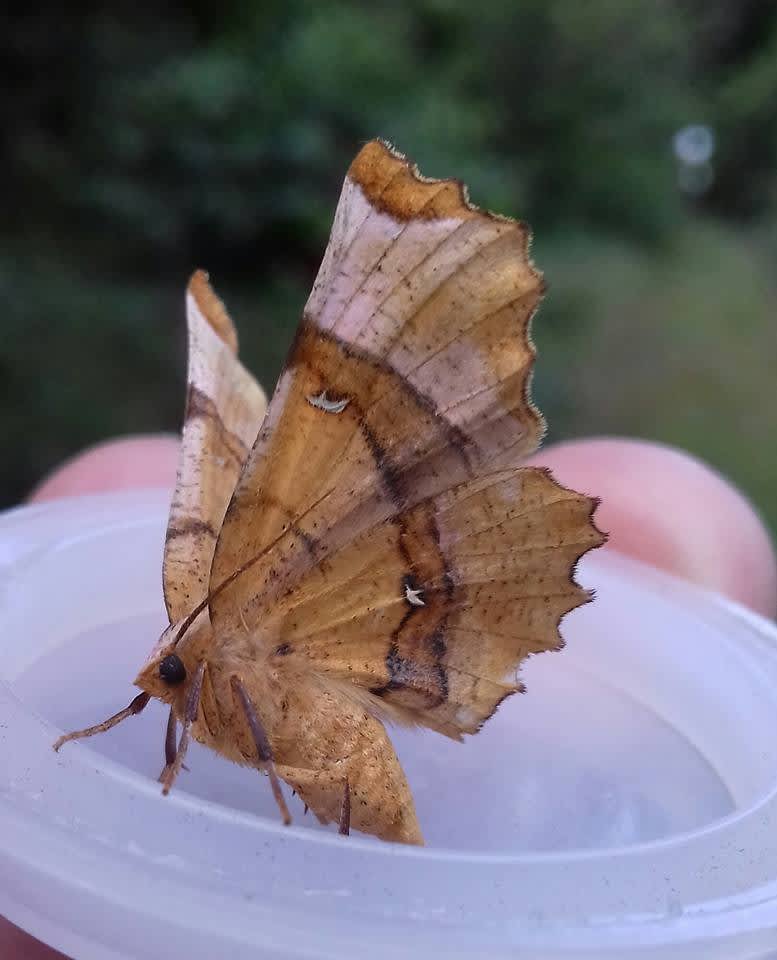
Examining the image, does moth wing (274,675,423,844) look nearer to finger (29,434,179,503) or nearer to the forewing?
the forewing

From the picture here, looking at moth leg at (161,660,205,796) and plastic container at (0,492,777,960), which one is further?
moth leg at (161,660,205,796)

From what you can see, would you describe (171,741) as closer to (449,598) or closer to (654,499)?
(449,598)

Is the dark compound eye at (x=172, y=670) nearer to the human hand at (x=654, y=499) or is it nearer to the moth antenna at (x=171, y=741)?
the moth antenna at (x=171, y=741)

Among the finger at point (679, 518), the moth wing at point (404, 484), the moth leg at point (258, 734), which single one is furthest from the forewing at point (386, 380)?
the finger at point (679, 518)

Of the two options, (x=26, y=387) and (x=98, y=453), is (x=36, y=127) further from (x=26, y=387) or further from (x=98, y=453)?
(x=98, y=453)

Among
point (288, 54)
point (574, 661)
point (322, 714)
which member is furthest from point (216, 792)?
point (288, 54)

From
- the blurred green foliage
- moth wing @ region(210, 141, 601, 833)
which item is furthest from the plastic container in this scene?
the blurred green foliage

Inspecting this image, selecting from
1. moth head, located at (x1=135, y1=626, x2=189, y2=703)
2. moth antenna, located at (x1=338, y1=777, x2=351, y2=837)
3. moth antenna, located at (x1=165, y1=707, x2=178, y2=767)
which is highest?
moth head, located at (x1=135, y1=626, x2=189, y2=703)

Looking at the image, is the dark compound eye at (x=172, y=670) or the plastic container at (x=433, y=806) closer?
the plastic container at (x=433, y=806)
